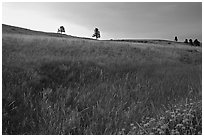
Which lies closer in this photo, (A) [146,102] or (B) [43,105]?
(B) [43,105]

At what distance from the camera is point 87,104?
3363 millimetres

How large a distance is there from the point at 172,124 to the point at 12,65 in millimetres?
3656

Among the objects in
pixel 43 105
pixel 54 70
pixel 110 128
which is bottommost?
pixel 110 128

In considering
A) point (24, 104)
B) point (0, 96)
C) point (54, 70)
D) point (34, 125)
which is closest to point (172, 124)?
point (34, 125)

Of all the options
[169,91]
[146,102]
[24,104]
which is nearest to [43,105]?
[24,104]

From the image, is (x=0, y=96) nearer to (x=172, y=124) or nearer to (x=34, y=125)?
(x=34, y=125)

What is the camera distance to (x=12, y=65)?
475cm

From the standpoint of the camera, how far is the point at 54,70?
5.07 meters

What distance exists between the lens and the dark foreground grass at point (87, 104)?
2740mm

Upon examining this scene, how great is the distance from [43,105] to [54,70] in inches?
76.8

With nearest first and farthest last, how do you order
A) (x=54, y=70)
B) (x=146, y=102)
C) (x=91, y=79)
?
1. (x=146, y=102)
2. (x=91, y=79)
3. (x=54, y=70)

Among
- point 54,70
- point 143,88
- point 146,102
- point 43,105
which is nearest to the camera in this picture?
point 43,105

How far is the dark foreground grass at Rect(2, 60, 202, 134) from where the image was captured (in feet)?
8.99

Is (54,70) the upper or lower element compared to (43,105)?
upper
